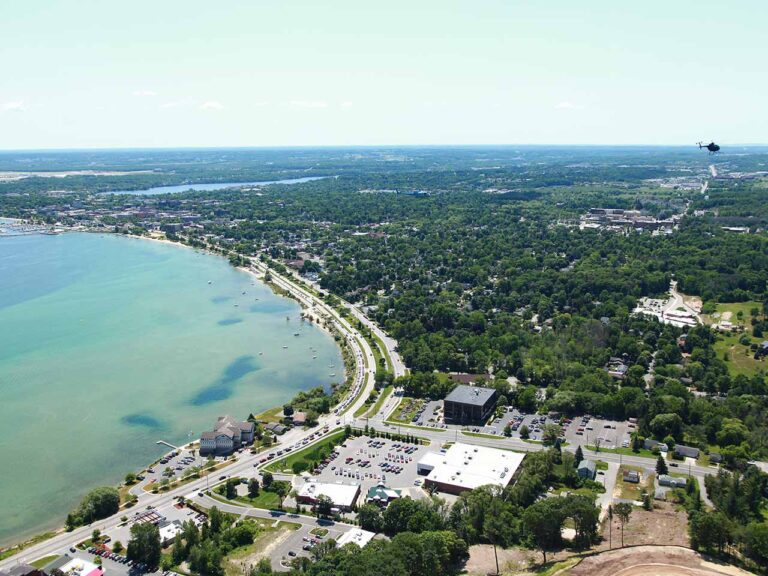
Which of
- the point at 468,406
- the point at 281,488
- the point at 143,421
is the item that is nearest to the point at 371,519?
the point at 281,488

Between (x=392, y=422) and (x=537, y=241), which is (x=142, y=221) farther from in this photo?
(x=392, y=422)

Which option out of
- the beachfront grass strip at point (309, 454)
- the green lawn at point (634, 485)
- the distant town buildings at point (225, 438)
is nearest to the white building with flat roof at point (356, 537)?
the beachfront grass strip at point (309, 454)

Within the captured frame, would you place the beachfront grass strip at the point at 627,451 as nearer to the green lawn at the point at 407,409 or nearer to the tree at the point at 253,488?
the green lawn at the point at 407,409

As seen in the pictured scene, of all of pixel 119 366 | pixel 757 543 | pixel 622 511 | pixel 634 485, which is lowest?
pixel 634 485

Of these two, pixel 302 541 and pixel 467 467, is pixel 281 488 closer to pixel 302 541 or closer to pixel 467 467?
pixel 302 541

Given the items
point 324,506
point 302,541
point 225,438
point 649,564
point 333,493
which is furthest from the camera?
point 225,438

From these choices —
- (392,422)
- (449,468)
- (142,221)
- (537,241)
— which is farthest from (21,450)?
(142,221)
